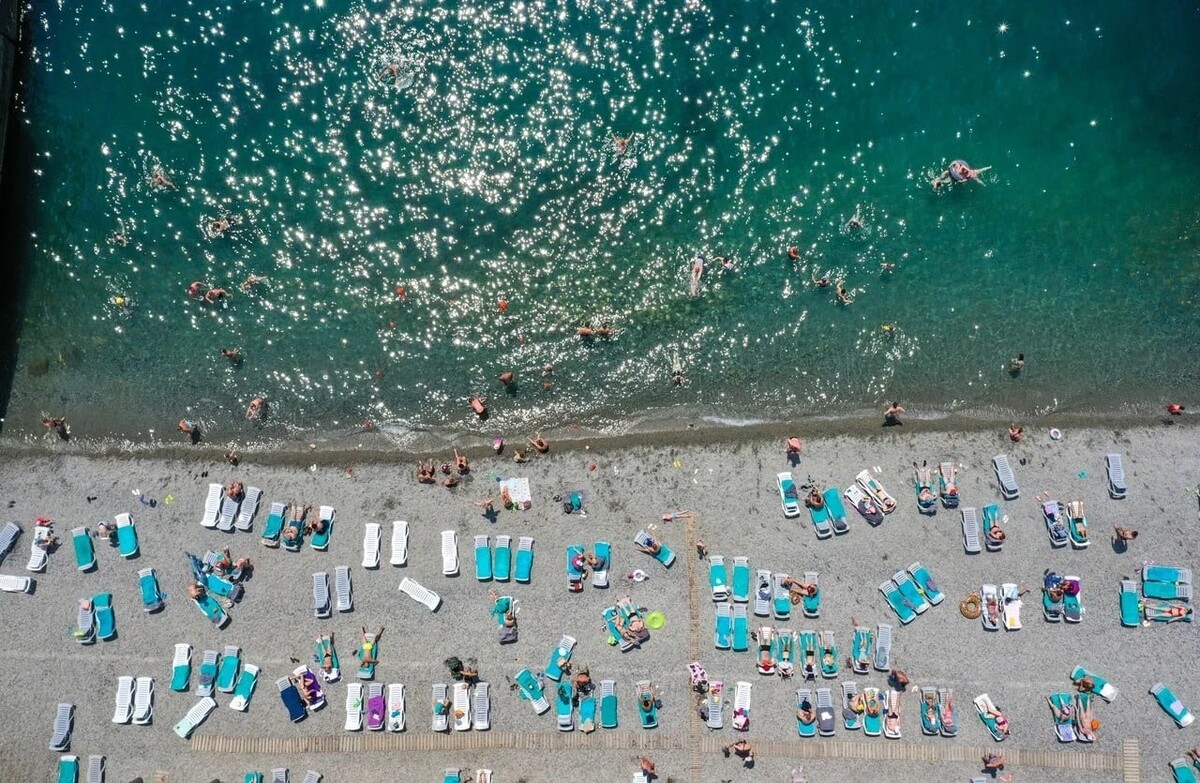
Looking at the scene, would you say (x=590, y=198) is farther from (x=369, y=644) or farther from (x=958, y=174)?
(x=369, y=644)

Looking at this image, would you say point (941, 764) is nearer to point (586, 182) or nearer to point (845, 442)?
point (845, 442)

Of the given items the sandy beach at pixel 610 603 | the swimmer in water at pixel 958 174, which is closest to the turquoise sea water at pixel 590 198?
the swimmer in water at pixel 958 174

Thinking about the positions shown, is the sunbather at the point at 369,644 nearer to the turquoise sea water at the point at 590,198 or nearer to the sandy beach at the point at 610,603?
the sandy beach at the point at 610,603

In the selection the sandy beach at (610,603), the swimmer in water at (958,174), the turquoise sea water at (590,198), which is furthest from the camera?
the swimmer in water at (958,174)

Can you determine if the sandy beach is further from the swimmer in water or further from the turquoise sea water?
the swimmer in water

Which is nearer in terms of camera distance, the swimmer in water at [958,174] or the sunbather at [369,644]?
the sunbather at [369,644]

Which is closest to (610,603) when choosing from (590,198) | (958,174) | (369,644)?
(369,644)
